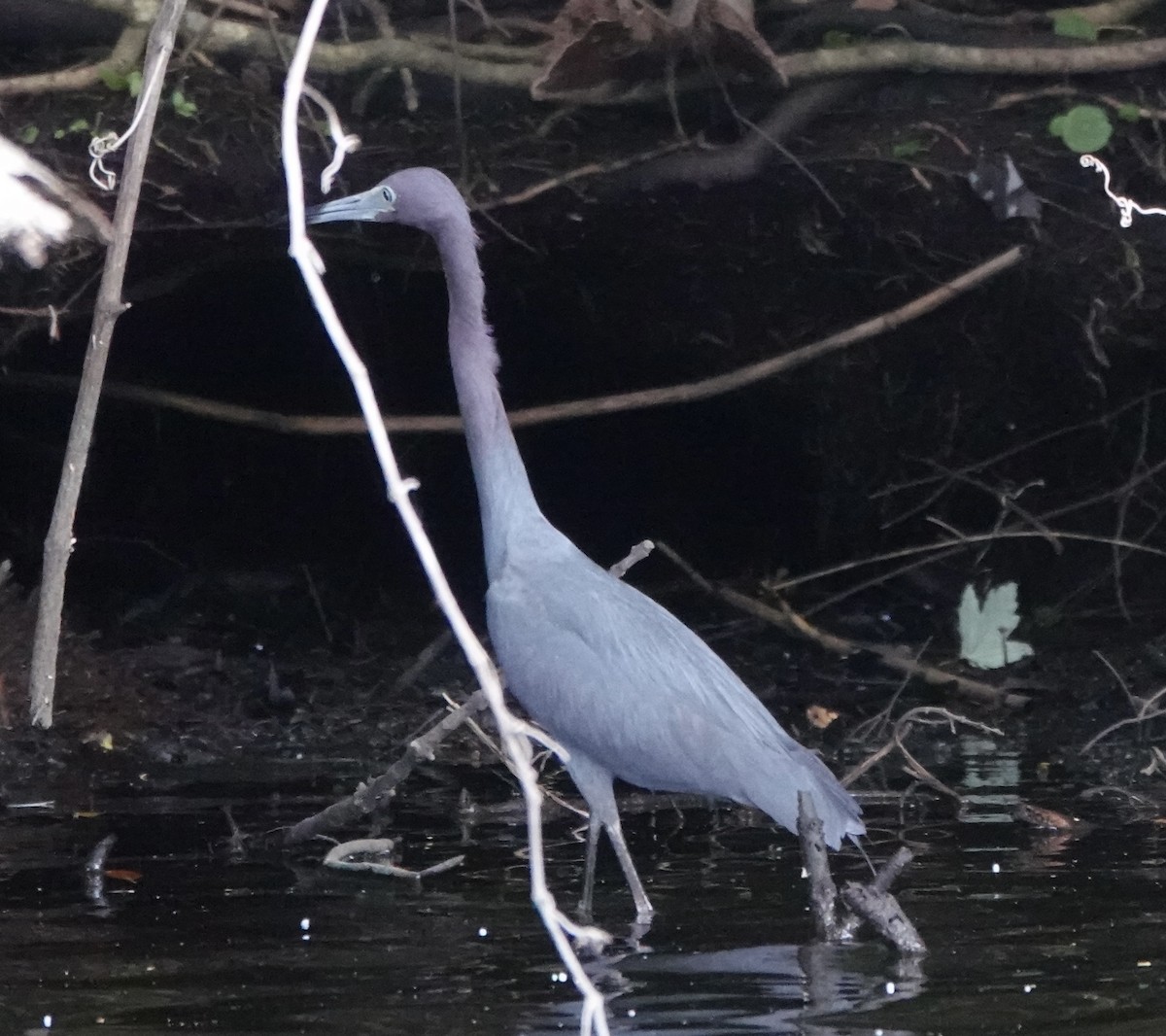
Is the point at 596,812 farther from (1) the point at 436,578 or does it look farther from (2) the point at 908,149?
(1) the point at 436,578

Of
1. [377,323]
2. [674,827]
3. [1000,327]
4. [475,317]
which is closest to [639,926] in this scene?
[674,827]

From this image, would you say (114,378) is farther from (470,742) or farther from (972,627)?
(972,627)

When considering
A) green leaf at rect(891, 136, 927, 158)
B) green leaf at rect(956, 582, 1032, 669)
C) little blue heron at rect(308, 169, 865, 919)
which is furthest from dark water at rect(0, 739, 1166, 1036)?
green leaf at rect(891, 136, 927, 158)

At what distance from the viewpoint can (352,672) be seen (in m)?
8.27

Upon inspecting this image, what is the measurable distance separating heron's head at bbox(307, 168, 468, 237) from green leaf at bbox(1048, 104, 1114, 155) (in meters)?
2.36

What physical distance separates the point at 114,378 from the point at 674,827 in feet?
13.1

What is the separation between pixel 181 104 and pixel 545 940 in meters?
3.57

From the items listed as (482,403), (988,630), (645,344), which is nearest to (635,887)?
(482,403)

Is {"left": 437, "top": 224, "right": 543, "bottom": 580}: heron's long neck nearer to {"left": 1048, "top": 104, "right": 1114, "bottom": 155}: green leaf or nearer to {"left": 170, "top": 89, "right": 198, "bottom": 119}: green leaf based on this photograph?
{"left": 170, "top": 89, "right": 198, "bottom": 119}: green leaf

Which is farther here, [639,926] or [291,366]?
[291,366]

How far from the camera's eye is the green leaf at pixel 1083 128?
6.36 m

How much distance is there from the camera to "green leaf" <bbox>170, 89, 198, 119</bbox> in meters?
6.52

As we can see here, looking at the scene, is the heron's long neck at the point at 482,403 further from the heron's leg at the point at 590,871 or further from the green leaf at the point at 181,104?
the green leaf at the point at 181,104

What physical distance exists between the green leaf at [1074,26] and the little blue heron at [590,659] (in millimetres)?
2481
